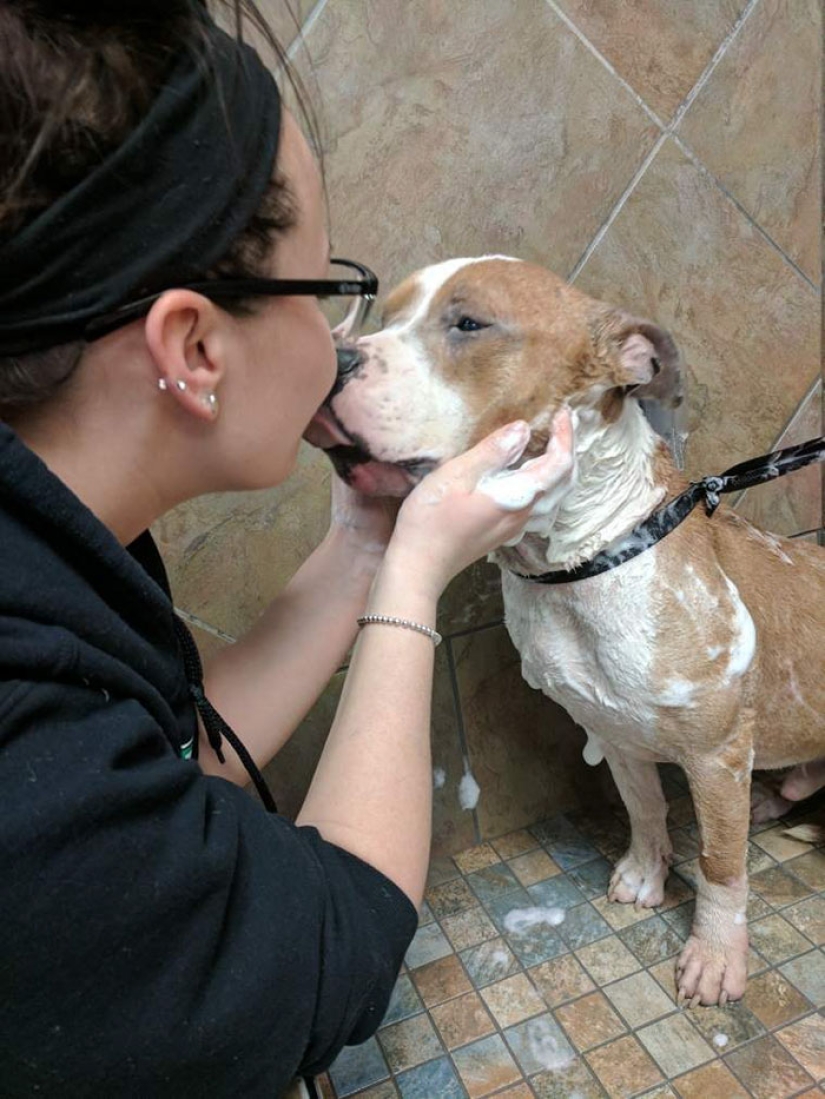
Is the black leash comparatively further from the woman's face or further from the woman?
the woman's face

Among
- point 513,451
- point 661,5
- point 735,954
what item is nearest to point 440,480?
point 513,451

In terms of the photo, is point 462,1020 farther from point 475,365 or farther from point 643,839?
point 475,365

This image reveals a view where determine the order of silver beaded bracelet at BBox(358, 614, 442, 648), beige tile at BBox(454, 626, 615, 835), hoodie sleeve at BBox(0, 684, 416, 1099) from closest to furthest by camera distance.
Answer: hoodie sleeve at BBox(0, 684, 416, 1099) → silver beaded bracelet at BBox(358, 614, 442, 648) → beige tile at BBox(454, 626, 615, 835)

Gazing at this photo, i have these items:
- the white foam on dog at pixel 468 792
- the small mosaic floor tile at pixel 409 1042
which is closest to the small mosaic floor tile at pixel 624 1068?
the small mosaic floor tile at pixel 409 1042

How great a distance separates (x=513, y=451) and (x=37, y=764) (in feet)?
1.78

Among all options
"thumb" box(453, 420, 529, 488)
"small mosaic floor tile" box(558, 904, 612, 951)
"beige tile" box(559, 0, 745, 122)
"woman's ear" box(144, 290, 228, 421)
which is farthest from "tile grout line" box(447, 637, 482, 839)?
"beige tile" box(559, 0, 745, 122)

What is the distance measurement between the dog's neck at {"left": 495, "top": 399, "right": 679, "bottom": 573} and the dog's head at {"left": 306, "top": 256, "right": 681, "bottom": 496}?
0.04 meters

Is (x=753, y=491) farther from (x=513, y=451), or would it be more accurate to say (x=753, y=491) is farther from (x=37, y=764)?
(x=37, y=764)

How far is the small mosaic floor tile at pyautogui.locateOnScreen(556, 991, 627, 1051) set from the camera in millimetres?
1080

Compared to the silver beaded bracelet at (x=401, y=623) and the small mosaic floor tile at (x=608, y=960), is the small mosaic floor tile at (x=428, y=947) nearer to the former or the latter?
the small mosaic floor tile at (x=608, y=960)

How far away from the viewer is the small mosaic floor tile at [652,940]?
47.2 inches

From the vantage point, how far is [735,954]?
3.64ft

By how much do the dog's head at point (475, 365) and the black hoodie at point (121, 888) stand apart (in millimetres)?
345

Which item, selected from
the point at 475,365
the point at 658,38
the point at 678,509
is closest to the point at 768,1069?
the point at 678,509
